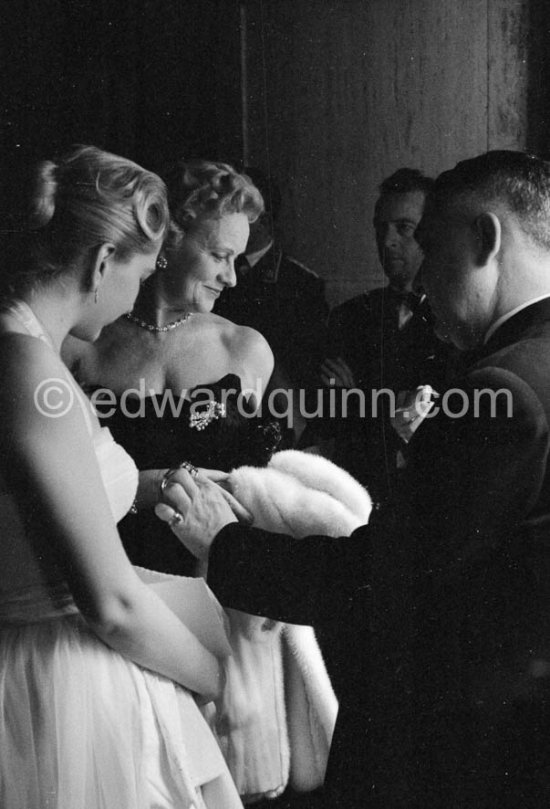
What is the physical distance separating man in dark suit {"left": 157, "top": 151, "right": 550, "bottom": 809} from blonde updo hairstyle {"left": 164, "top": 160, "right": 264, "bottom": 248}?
33 centimetres

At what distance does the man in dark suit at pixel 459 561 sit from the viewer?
1.45 m

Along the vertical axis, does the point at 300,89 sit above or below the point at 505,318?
above

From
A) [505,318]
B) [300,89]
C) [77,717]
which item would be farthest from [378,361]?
[77,717]

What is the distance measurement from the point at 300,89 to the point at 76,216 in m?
0.57

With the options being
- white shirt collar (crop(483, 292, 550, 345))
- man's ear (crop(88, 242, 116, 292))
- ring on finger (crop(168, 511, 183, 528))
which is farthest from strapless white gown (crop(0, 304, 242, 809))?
white shirt collar (crop(483, 292, 550, 345))

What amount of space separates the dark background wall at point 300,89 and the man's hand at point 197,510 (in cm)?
45

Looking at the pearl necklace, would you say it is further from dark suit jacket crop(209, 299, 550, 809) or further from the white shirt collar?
the white shirt collar

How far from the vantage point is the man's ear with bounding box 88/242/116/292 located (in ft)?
4.45

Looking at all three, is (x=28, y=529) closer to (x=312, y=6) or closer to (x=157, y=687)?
(x=157, y=687)

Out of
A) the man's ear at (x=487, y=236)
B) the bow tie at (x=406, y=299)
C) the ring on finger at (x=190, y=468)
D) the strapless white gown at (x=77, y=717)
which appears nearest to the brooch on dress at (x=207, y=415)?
the ring on finger at (x=190, y=468)

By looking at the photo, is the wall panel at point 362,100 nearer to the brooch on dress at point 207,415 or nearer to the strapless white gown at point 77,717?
the brooch on dress at point 207,415

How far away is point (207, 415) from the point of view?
156 cm

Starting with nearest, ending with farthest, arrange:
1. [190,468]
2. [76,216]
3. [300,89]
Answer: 1. [76,216]
2. [190,468]
3. [300,89]

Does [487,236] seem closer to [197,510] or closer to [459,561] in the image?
[459,561]
